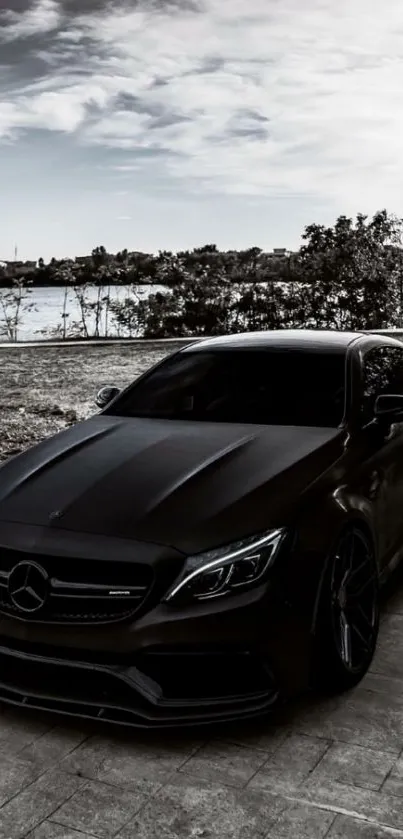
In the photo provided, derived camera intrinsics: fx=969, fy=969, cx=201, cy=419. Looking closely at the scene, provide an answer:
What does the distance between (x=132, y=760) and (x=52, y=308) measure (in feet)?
49.8

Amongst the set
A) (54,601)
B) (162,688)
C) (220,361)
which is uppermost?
(220,361)

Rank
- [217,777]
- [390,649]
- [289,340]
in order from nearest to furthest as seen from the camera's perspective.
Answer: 1. [217,777]
2. [390,649]
3. [289,340]

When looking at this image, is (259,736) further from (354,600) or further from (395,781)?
(354,600)

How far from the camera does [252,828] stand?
3.14m

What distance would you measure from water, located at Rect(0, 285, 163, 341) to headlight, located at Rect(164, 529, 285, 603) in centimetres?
1449

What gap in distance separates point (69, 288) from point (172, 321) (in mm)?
1998

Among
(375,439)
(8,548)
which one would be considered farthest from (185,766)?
(375,439)

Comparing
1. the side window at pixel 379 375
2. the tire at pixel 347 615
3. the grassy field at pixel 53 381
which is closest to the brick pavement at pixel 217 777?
the tire at pixel 347 615

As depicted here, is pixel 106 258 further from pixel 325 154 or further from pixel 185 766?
pixel 185 766

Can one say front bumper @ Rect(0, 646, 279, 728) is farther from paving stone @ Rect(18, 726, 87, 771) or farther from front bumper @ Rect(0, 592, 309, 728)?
paving stone @ Rect(18, 726, 87, 771)

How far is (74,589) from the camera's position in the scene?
3666 millimetres

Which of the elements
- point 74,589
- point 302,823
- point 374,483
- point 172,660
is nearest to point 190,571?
point 172,660

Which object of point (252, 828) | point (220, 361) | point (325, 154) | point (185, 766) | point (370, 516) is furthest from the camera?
point (325, 154)

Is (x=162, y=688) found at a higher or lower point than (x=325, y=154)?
A: lower
